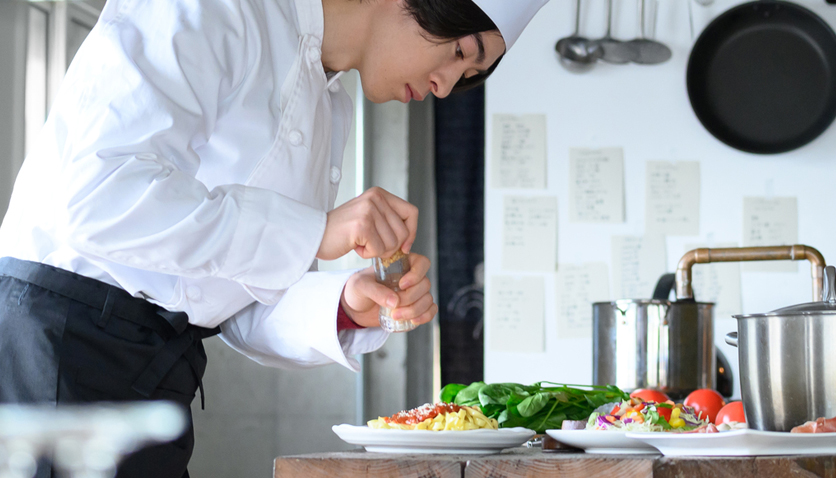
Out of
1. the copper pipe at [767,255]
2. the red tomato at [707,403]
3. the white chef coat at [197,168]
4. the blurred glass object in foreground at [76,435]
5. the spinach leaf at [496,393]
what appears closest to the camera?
the white chef coat at [197,168]

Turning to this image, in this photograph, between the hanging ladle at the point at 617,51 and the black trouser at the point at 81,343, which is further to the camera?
the hanging ladle at the point at 617,51

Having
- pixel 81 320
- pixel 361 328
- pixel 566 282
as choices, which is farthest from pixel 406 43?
pixel 566 282

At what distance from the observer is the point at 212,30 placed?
2.74ft

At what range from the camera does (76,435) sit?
84cm

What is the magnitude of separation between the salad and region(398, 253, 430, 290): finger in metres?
0.26

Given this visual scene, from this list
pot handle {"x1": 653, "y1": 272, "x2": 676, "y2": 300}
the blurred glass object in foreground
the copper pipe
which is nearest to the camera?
the blurred glass object in foreground

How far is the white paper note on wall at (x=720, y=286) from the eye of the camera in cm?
240

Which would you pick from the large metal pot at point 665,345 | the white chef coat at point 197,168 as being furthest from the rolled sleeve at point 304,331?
the large metal pot at point 665,345

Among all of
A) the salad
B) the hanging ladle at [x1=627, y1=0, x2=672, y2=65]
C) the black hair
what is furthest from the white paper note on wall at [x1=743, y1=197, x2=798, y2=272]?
the black hair

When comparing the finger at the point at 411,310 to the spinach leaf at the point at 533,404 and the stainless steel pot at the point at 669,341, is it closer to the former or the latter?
the spinach leaf at the point at 533,404

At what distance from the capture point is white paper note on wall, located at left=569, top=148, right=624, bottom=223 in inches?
98.3

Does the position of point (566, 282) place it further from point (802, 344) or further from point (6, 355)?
point (6, 355)

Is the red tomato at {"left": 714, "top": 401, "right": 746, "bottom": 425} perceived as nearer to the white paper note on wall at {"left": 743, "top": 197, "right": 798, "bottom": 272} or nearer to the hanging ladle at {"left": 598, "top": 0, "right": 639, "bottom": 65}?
the white paper note on wall at {"left": 743, "top": 197, "right": 798, "bottom": 272}

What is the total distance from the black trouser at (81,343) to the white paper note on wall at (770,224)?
6.55 ft
